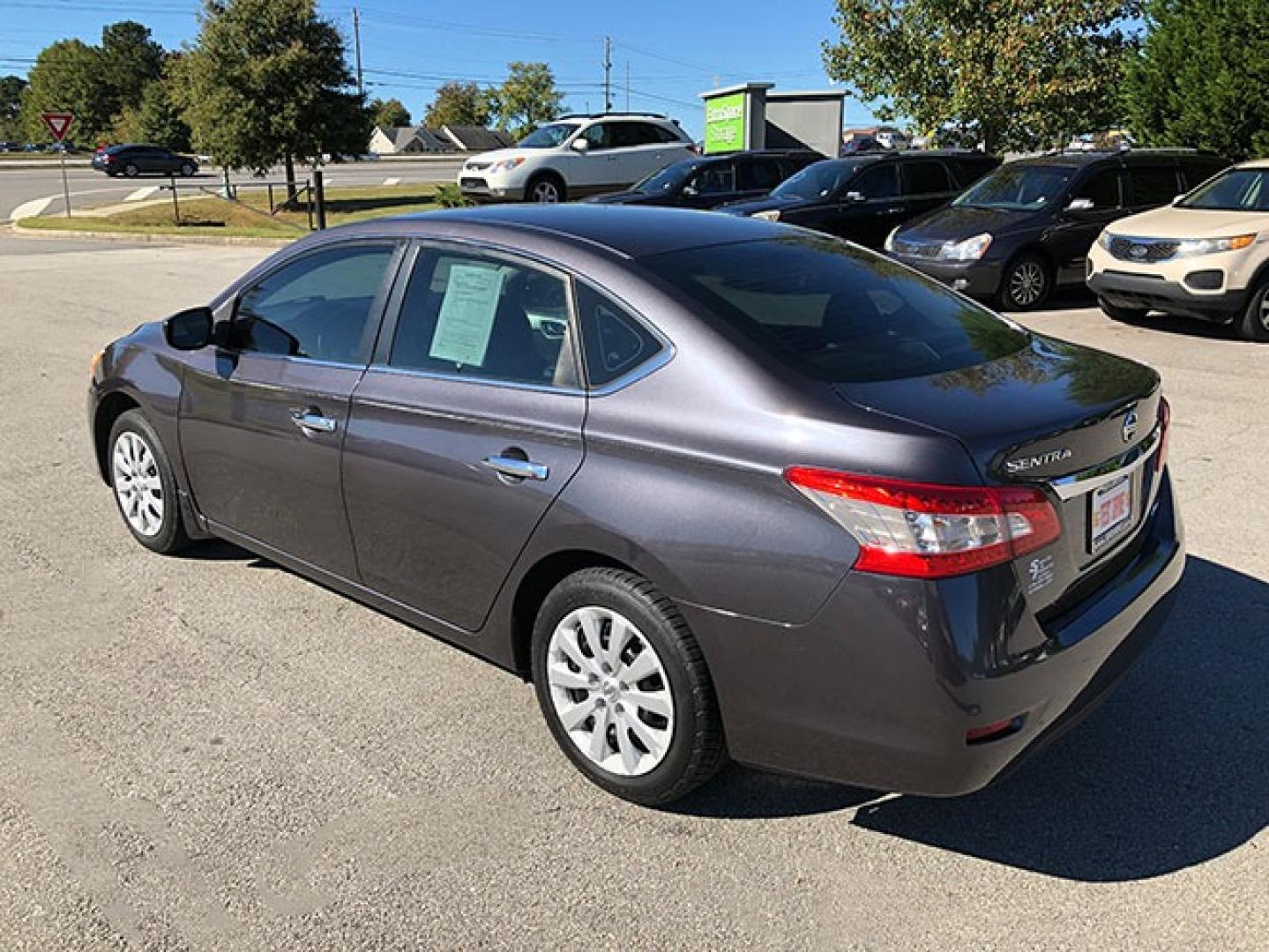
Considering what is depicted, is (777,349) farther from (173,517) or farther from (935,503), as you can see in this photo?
(173,517)

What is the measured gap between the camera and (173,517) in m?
4.64

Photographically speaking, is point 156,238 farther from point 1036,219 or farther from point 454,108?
point 454,108

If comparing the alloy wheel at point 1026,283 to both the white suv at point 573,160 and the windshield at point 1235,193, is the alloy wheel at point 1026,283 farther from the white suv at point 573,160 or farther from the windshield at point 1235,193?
the white suv at point 573,160

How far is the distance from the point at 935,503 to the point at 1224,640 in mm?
2136

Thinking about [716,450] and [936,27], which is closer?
[716,450]

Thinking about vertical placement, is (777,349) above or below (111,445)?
above

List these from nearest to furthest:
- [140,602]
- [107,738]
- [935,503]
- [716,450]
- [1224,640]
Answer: [935,503]
[716,450]
[107,738]
[1224,640]
[140,602]

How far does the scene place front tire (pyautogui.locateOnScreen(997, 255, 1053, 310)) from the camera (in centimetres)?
1141

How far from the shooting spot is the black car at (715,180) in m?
15.6

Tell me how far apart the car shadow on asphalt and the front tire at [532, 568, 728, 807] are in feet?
0.68

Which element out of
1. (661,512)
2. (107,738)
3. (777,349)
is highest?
(777,349)

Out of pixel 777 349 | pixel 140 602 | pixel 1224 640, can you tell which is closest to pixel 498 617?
pixel 777 349

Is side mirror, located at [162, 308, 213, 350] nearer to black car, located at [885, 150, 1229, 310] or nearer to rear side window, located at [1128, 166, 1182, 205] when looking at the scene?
black car, located at [885, 150, 1229, 310]

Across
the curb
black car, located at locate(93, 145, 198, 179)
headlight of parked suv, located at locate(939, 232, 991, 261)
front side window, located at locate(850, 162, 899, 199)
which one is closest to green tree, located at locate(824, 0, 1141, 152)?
front side window, located at locate(850, 162, 899, 199)
